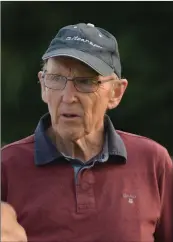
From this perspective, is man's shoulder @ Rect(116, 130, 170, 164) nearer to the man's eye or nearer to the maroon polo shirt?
the maroon polo shirt

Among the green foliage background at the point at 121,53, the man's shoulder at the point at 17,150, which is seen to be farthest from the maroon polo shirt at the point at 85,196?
the green foliage background at the point at 121,53

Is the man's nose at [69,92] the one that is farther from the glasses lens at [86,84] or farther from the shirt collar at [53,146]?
the shirt collar at [53,146]

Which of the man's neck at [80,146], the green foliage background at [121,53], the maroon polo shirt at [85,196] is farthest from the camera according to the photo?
the green foliage background at [121,53]

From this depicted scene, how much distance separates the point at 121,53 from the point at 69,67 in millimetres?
1271

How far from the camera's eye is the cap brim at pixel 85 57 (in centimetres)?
151

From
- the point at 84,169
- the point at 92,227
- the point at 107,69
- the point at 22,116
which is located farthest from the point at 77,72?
the point at 22,116

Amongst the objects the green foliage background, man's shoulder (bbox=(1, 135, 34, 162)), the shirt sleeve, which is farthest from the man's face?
the green foliage background

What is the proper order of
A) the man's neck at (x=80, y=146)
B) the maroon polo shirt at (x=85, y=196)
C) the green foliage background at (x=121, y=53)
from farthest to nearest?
the green foliage background at (x=121, y=53) → the man's neck at (x=80, y=146) → the maroon polo shirt at (x=85, y=196)

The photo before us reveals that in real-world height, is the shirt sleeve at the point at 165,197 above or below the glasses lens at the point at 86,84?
below

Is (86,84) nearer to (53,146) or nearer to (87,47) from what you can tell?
(87,47)

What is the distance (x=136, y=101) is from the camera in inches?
115

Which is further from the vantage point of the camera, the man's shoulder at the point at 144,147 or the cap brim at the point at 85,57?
the man's shoulder at the point at 144,147

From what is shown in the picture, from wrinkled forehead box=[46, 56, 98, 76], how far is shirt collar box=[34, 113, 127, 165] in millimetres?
193

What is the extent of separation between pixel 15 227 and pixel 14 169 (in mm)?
201
